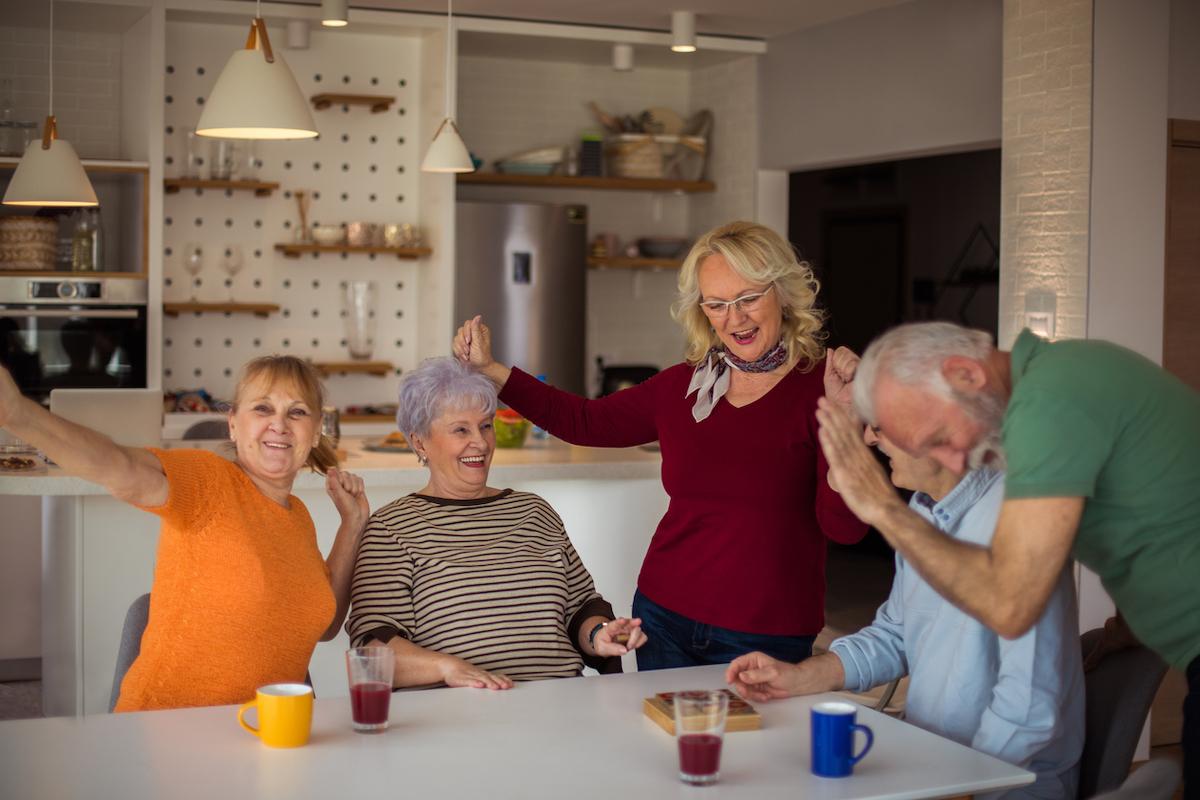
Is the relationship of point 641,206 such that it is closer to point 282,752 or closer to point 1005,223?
point 1005,223

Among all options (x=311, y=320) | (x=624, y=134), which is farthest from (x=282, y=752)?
(x=624, y=134)

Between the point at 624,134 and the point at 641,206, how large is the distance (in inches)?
21.8

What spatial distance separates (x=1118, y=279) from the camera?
15.6 feet

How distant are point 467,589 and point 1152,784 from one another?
51.5 inches

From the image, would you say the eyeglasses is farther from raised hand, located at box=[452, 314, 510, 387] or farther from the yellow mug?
the yellow mug

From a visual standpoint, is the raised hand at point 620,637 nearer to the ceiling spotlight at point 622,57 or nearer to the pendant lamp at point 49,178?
the pendant lamp at point 49,178

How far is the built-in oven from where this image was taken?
612cm

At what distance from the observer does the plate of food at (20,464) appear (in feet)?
13.2

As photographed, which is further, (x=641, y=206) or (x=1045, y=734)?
(x=641, y=206)

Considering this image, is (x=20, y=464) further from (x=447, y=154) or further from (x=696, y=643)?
(x=696, y=643)

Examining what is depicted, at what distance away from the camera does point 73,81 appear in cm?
666

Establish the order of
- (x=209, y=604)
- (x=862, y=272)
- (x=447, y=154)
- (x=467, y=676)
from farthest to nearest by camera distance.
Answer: (x=862, y=272) → (x=447, y=154) → (x=467, y=676) → (x=209, y=604)

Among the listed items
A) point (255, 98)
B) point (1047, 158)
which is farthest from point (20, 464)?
point (1047, 158)

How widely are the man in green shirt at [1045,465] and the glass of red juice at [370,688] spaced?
2.41 feet
